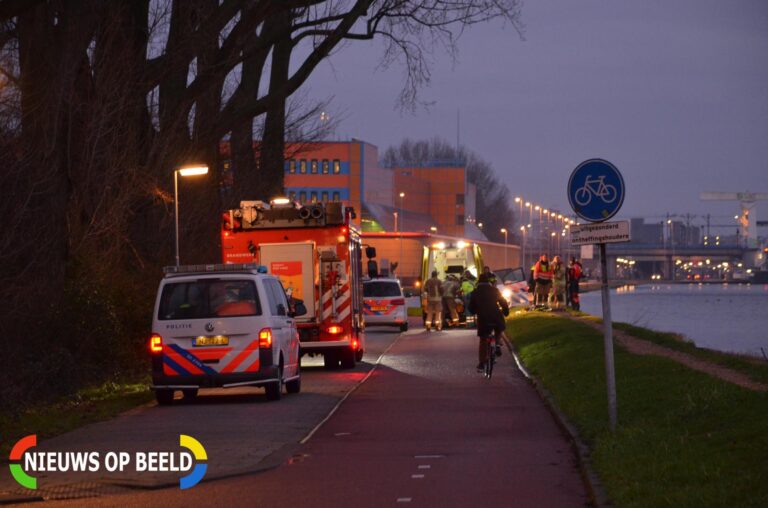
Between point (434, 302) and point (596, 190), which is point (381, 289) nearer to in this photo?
point (434, 302)

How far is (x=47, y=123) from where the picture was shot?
77.7ft

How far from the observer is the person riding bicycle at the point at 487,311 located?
23.3 m

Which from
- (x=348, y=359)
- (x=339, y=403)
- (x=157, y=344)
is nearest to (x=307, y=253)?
(x=348, y=359)

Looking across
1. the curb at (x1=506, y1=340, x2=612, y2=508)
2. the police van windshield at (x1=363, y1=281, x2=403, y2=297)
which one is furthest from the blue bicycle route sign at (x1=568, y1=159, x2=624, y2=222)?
the police van windshield at (x1=363, y1=281, x2=403, y2=297)

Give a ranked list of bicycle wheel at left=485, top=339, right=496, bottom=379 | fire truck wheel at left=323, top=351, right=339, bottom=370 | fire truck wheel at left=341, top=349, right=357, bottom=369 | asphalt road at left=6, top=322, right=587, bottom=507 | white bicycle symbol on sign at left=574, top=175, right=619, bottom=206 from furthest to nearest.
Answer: fire truck wheel at left=323, top=351, right=339, bottom=370 → fire truck wheel at left=341, top=349, right=357, bottom=369 → bicycle wheel at left=485, top=339, right=496, bottom=379 → white bicycle symbol on sign at left=574, top=175, right=619, bottom=206 → asphalt road at left=6, top=322, right=587, bottom=507

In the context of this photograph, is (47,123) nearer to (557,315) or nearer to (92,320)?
(92,320)

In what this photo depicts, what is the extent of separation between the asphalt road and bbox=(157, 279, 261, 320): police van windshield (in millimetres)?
1291

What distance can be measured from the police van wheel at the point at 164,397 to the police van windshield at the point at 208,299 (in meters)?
1.03

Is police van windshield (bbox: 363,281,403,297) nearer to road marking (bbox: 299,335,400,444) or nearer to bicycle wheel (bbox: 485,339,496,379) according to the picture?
road marking (bbox: 299,335,400,444)

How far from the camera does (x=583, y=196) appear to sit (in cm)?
1436

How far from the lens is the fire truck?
25.3 meters

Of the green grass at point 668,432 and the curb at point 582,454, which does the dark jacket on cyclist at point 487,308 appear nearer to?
the green grass at point 668,432

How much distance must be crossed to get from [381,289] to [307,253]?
18381 millimetres

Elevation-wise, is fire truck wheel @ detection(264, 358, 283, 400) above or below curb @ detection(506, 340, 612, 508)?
above
